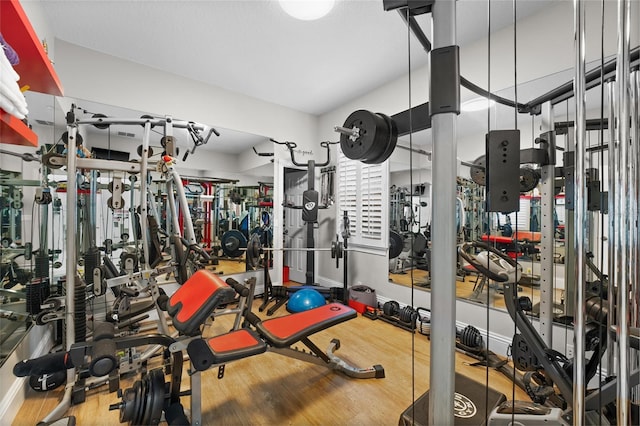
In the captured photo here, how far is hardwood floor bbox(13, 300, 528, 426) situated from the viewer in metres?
1.46

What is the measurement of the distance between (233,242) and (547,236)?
310 centimetres

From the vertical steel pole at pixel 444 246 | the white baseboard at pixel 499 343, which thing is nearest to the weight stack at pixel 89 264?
the vertical steel pole at pixel 444 246

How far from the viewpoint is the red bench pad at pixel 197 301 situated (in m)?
1.27

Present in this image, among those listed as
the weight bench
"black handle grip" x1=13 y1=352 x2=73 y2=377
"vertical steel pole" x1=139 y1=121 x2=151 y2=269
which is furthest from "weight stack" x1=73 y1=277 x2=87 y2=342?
the weight bench

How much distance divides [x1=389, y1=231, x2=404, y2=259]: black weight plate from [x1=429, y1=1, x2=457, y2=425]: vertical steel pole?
2542 mm

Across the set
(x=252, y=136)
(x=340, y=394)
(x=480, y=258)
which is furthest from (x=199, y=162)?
(x=480, y=258)

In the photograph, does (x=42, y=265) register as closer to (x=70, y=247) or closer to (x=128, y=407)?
(x=70, y=247)

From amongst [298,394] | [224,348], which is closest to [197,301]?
[224,348]

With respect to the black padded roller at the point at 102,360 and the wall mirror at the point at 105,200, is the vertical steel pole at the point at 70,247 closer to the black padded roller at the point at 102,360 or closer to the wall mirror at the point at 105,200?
the wall mirror at the point at 105,200

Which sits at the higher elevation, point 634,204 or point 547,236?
point 634,204

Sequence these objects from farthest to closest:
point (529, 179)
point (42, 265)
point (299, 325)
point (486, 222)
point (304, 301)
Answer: point (304, 301) → point (486, 222) → point (42, 265) → point (299, 325) → point (529, 179)

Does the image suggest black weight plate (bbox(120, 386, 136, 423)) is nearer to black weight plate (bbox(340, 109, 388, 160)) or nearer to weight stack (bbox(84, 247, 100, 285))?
black weight plate (bbox(340, 109, 388, 160))

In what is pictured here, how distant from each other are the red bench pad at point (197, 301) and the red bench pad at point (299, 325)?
0.46m

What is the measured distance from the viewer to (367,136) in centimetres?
79
